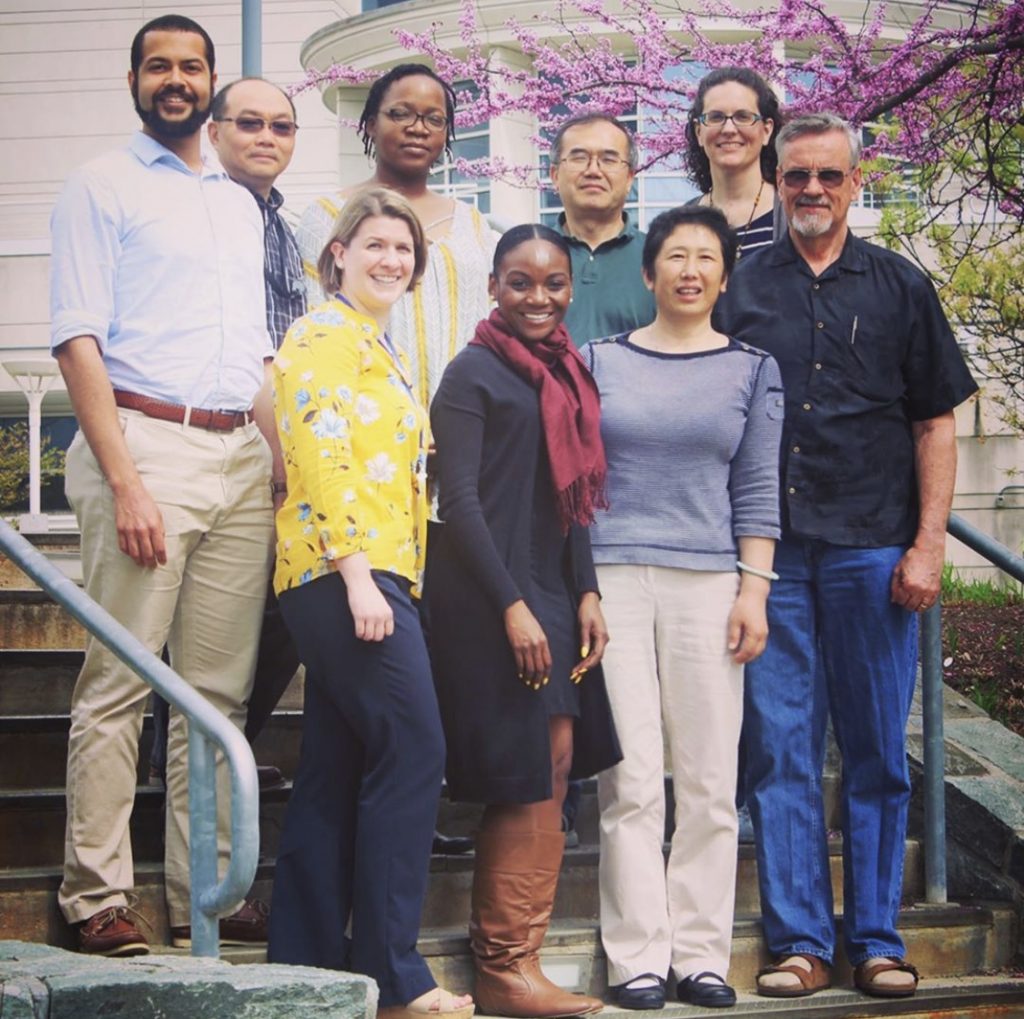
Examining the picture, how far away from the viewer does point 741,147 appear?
5.31 metres

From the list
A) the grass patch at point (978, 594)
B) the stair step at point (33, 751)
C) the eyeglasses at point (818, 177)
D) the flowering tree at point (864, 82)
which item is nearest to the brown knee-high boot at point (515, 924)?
the stair step at point (33, 751)

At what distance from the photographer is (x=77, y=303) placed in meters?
4.46

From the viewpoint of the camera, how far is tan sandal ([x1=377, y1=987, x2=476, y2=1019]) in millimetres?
4008

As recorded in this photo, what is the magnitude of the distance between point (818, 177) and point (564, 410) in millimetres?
1051

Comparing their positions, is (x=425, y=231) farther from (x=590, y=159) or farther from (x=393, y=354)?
(x=393, y=354)

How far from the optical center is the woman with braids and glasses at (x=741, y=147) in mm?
5312

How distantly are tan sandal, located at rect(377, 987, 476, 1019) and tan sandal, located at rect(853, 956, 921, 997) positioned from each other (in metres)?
1.19

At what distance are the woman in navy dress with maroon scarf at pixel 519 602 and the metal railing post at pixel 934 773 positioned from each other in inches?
50.9

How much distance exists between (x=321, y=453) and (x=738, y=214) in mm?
1876

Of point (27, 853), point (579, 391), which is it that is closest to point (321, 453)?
point (579, 391)

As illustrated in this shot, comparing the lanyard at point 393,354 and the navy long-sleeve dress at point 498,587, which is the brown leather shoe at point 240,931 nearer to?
the navy long-sleeve dress at point 498,587

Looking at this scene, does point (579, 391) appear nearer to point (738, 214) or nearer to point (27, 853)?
point (738, 214)

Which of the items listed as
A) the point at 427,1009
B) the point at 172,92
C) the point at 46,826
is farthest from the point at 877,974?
the point at 172,92

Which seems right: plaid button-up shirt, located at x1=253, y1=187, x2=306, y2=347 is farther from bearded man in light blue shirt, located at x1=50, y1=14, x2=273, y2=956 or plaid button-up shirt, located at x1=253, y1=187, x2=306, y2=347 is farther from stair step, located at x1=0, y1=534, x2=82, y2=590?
stair step, located at x1=0, y1=534, x2=82, y2=590
